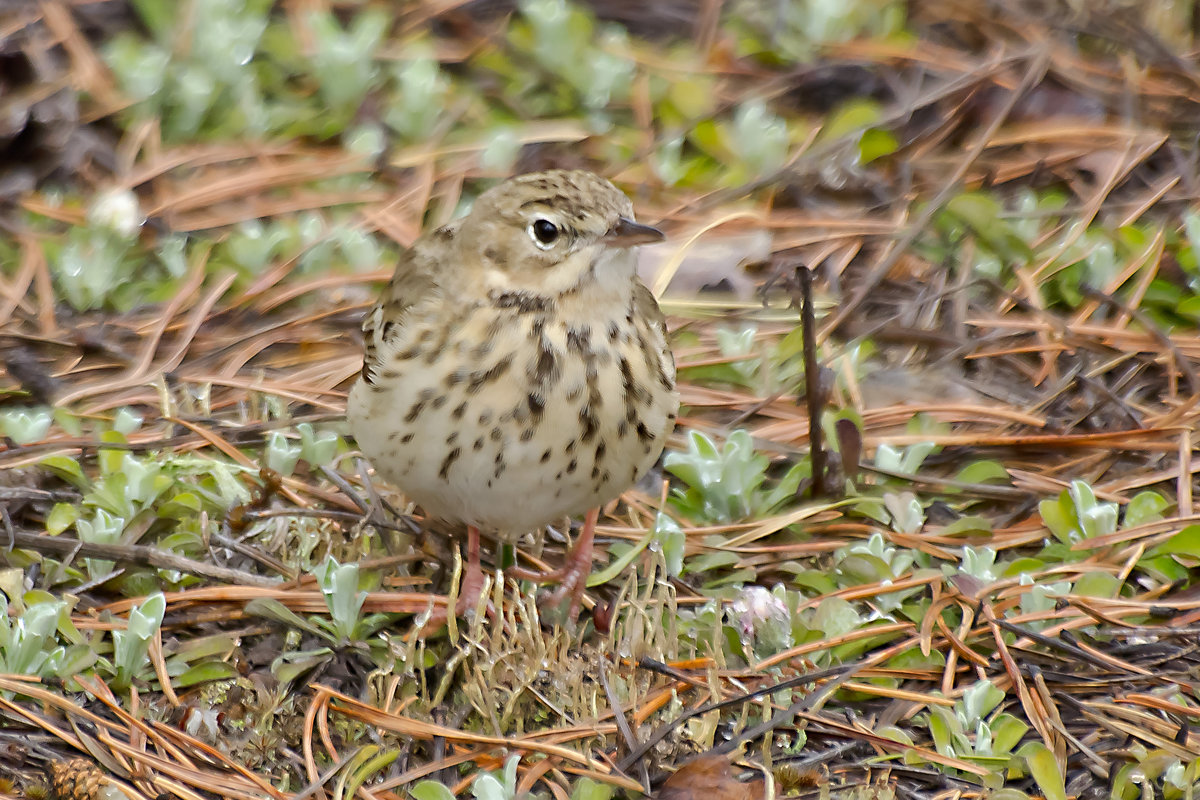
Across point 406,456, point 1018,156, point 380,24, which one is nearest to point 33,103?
point 380,24

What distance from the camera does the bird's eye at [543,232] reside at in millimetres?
3645

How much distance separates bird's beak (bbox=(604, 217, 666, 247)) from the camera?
354 cm

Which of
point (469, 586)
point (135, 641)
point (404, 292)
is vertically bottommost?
point (469, 586)

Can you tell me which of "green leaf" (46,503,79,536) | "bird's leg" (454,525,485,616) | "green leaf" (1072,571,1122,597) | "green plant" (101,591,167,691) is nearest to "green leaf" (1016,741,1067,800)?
"green leaf" (1072,571,1122,597)

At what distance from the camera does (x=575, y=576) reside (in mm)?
3889

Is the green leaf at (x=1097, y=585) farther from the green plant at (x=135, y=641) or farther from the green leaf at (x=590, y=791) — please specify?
the green plant at (x=135, y=641)

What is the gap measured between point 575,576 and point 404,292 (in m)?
0.89

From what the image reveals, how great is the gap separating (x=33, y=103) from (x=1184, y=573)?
4.65 metres

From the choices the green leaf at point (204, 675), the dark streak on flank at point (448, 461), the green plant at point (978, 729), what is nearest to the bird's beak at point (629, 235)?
the dark streak on flank at point (448, 461)

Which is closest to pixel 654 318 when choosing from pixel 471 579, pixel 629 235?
pixel 629 235

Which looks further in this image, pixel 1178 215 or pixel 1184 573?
pixel 1178 215

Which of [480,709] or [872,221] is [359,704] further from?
[872,221]

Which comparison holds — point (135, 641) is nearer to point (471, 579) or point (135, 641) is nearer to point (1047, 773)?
point (471, 579)

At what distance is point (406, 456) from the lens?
3578 millimetres
